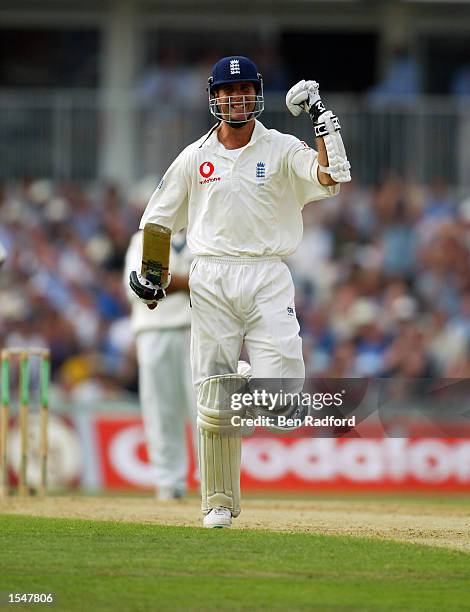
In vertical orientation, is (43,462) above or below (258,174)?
below

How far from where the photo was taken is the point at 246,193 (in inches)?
305

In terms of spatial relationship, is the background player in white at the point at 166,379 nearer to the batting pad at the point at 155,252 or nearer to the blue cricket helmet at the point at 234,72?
the batting pad at the point at 155,252

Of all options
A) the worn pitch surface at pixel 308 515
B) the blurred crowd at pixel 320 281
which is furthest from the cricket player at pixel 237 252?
the blurred crowd at pixel 320 281

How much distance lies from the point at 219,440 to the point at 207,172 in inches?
55.3

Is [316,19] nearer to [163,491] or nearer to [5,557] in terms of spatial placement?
[163,491]

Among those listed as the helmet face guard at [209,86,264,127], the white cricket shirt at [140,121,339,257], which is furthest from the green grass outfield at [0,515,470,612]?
the helmet face guard at [209,86,264,127]

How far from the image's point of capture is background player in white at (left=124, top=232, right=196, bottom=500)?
11.6 meters

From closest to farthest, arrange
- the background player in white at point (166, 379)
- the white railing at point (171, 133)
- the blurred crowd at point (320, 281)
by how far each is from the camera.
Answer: the background player in white at point (166, 379), the blurred crowd at point (320, 281), the white railing at point (171, 133)

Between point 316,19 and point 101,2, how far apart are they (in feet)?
9.85

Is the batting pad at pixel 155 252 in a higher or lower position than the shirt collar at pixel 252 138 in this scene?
lower

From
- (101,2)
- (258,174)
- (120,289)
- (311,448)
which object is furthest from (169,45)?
(258,174)

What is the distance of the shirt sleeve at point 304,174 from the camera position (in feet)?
25.1

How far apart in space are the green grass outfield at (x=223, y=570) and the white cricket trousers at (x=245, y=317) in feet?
2.87

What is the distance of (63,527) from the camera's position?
7.89m
